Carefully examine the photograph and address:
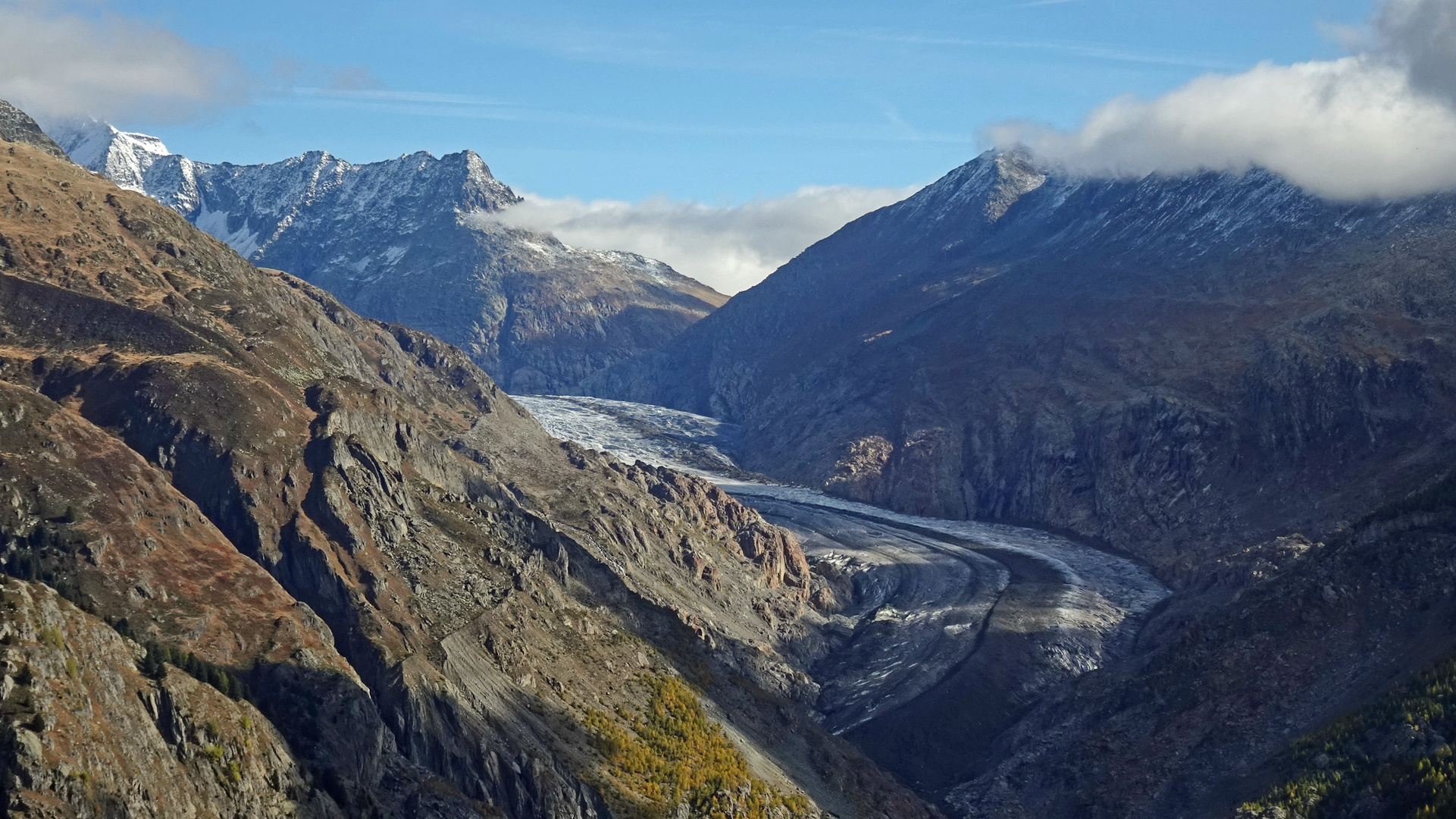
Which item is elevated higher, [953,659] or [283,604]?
[283,604]

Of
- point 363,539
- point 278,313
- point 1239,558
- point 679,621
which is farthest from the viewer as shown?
point 1239,558

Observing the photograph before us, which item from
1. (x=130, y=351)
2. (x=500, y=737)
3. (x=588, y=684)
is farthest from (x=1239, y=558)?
(x=130, y=351)

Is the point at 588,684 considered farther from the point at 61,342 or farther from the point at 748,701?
the point at 61,342

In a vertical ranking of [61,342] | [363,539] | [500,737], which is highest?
[61,342]

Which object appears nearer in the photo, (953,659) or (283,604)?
(283,604)

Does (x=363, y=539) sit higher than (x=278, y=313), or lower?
lower

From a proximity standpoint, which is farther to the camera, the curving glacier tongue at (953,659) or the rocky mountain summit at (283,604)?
the curving glacier tongue at (953,659)

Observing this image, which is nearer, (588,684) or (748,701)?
(588,684)

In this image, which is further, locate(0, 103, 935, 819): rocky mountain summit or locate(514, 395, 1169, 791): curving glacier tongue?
locate(514, 395, 1169, 791): curving glacier tongue
